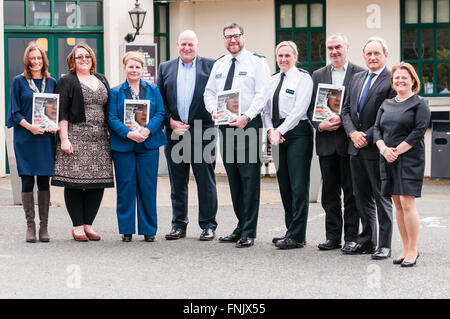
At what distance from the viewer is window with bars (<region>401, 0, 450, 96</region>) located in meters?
17.5

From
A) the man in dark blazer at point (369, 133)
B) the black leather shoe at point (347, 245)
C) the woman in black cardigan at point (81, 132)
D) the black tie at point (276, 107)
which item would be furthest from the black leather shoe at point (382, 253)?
the woman in black cardigan at point (81, 132)

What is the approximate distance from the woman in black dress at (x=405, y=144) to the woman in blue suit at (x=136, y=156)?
2.52 m

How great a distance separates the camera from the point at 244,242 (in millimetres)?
8734

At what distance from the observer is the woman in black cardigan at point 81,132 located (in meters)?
8.85

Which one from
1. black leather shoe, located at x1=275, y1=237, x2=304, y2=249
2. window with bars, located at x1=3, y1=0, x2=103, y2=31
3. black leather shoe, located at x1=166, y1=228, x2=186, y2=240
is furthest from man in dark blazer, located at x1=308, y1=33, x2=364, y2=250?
window with bars, located at x1=3, y1=0, x2=103, y2=31

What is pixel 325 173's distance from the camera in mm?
8531

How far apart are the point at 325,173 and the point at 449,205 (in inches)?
200

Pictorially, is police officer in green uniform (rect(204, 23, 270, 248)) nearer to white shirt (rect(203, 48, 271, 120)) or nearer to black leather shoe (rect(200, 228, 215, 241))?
white shirt (rect(203, 48, 271, 120))

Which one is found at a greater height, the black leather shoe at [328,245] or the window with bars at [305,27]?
the window with bars at [305,27]

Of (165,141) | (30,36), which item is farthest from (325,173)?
(30,36)

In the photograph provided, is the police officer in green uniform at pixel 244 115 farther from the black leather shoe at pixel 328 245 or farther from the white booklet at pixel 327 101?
the black leather shoe at pixel 328 245

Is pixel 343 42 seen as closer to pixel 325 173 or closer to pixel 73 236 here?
pixel 325 173

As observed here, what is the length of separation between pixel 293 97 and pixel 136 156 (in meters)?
1.82
